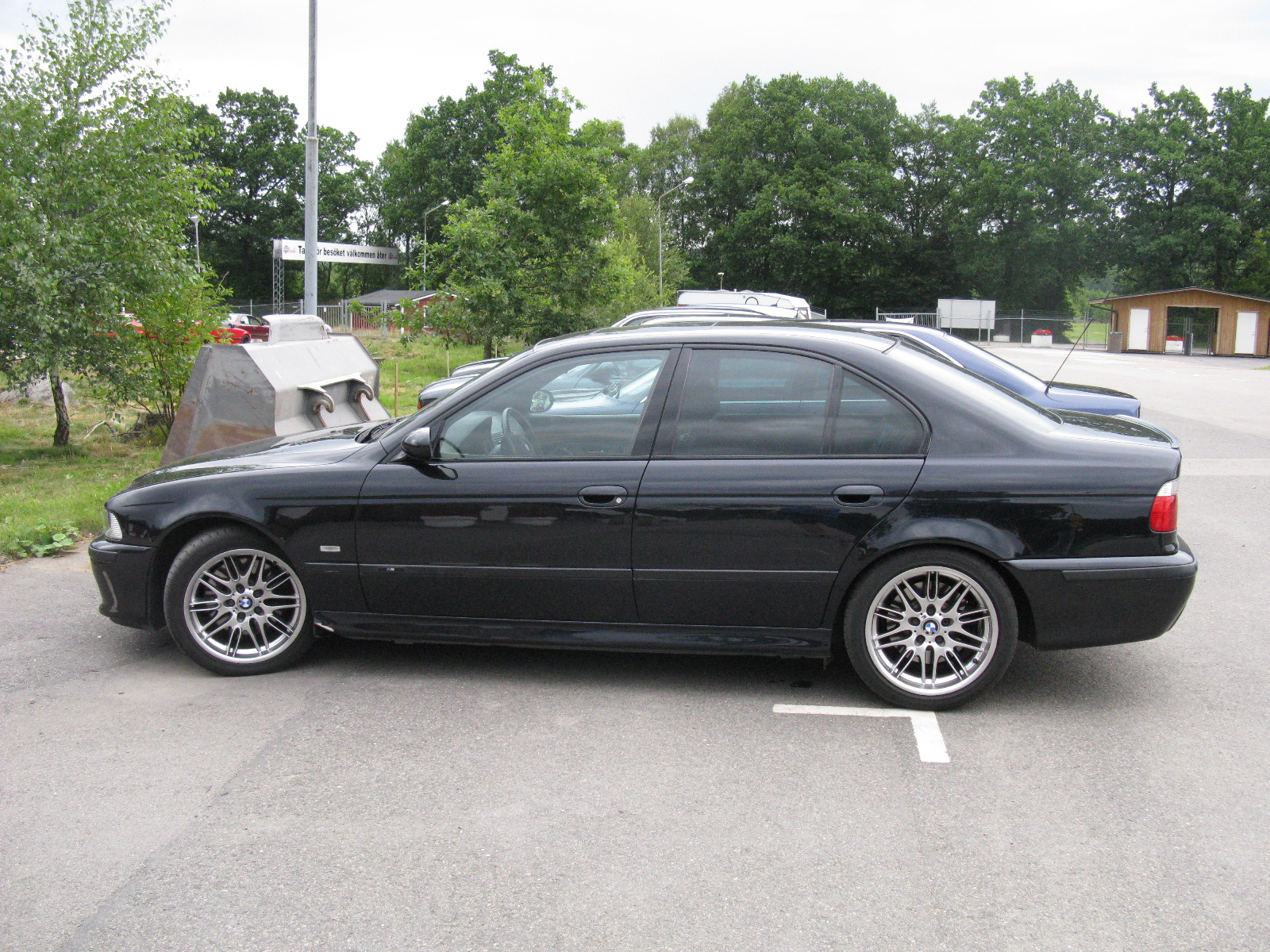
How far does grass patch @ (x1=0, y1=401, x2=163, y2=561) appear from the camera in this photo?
25.8ft

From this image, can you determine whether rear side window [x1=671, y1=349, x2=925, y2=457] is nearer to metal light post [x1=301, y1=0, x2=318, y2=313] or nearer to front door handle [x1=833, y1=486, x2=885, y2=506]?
front door handle [x1=833, y1=486, x2=885, y2=506]

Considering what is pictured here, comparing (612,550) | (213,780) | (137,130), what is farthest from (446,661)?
(137,130)

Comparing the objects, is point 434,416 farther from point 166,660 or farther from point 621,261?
point 621,261

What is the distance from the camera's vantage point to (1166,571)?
4.43 m

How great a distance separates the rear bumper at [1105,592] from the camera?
175 inches

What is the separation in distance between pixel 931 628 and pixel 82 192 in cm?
1100

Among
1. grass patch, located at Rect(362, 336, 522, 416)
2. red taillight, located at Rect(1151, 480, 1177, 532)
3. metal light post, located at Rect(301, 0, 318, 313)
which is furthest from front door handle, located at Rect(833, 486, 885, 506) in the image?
metal light post, located at Rect(301, 0, 318, 313)

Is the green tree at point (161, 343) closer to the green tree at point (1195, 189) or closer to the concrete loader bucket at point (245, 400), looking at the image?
the concrete loader bucket at point (245, 400)

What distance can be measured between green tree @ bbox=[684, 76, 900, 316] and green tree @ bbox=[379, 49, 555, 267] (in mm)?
16872

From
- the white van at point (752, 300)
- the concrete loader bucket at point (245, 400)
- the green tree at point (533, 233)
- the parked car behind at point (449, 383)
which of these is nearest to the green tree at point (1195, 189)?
the white van at point (752, 300)

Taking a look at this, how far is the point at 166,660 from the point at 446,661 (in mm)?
1340

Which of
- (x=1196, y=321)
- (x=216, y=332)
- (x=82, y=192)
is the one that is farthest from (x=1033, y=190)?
(x=82, y=192)

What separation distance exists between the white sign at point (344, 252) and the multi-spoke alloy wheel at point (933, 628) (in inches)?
1978

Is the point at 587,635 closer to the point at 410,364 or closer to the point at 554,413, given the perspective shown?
the point at 554,413
